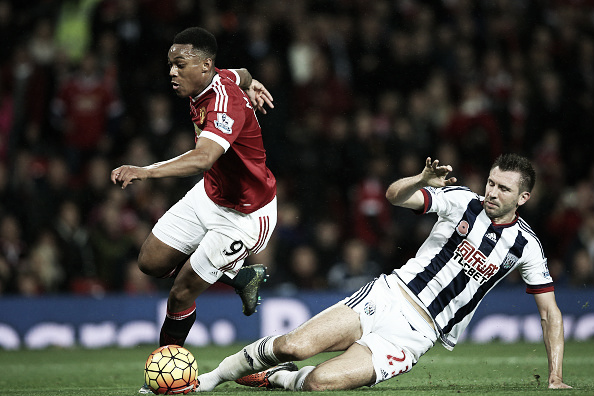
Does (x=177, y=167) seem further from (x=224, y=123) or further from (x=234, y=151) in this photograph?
(x=234, y=151)

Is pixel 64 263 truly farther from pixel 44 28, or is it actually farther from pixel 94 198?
pixel 44 28

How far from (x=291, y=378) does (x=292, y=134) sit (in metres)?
6.15

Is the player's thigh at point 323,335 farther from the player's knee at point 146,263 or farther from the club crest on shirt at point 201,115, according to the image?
the club crest on shirt at point 201,115

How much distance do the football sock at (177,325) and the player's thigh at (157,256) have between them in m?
0.35

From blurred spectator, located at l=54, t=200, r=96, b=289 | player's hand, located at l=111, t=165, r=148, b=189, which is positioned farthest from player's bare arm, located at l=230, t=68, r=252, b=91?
blurred spectator, located at l=54, t=200, r=96, b=289

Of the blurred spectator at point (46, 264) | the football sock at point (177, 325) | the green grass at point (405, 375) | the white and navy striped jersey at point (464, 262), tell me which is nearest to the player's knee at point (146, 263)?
the football sock at point (177, 325)

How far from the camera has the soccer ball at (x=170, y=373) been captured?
549 centimetres

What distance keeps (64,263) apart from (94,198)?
3.09ft

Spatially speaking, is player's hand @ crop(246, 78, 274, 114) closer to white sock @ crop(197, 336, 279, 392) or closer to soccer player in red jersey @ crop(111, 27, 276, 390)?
soccer player in red jersey @ crop(111, 27, 276, 390)

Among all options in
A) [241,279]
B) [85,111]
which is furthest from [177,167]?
[85,111]

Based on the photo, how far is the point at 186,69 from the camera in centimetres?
579

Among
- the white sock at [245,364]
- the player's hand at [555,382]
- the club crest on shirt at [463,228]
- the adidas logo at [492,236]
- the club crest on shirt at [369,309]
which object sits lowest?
the player's hand at [555,382]

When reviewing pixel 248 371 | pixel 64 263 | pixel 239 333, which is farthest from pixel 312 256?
pixel 248 371

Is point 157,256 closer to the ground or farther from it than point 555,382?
farther from it
